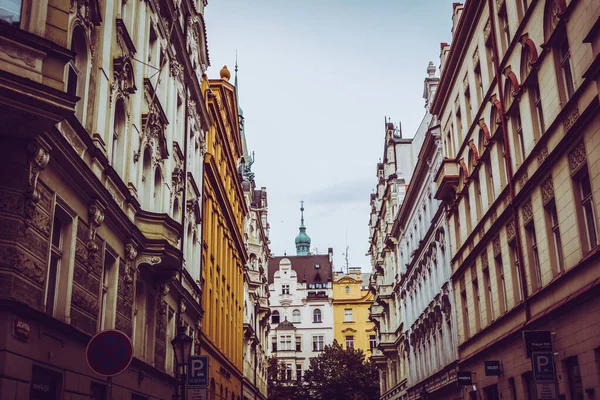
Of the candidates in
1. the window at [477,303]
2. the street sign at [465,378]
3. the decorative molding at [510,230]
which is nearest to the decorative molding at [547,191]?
the decorative molding at [510,230]

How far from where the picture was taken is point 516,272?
23.2 metres

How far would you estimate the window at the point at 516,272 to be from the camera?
22.8 meters

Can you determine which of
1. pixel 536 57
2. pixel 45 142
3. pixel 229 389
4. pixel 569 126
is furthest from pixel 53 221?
pixel 229 389

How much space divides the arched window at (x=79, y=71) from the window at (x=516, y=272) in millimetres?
14062

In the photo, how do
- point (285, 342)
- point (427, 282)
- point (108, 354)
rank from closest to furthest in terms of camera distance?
point (108, 354) → point (427, 282) → point (285, 342)

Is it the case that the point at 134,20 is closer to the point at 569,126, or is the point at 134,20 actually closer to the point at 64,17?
the point at 64,17

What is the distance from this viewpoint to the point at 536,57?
19875 millimetres

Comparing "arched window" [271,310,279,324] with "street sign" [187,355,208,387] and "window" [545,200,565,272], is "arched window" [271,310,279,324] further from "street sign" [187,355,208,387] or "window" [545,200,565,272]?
"window" [545,200,565,272]

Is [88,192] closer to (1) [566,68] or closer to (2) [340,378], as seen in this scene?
(1) [566,68]

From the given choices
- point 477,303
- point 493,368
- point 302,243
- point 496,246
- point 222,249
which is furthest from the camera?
point 302,243

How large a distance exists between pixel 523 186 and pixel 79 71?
12.9 m

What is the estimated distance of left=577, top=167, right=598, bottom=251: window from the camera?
16.7m

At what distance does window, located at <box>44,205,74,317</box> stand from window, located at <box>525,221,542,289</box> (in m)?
13.2

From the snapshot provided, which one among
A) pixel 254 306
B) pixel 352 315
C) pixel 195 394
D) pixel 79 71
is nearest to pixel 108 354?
pixel 79 71
